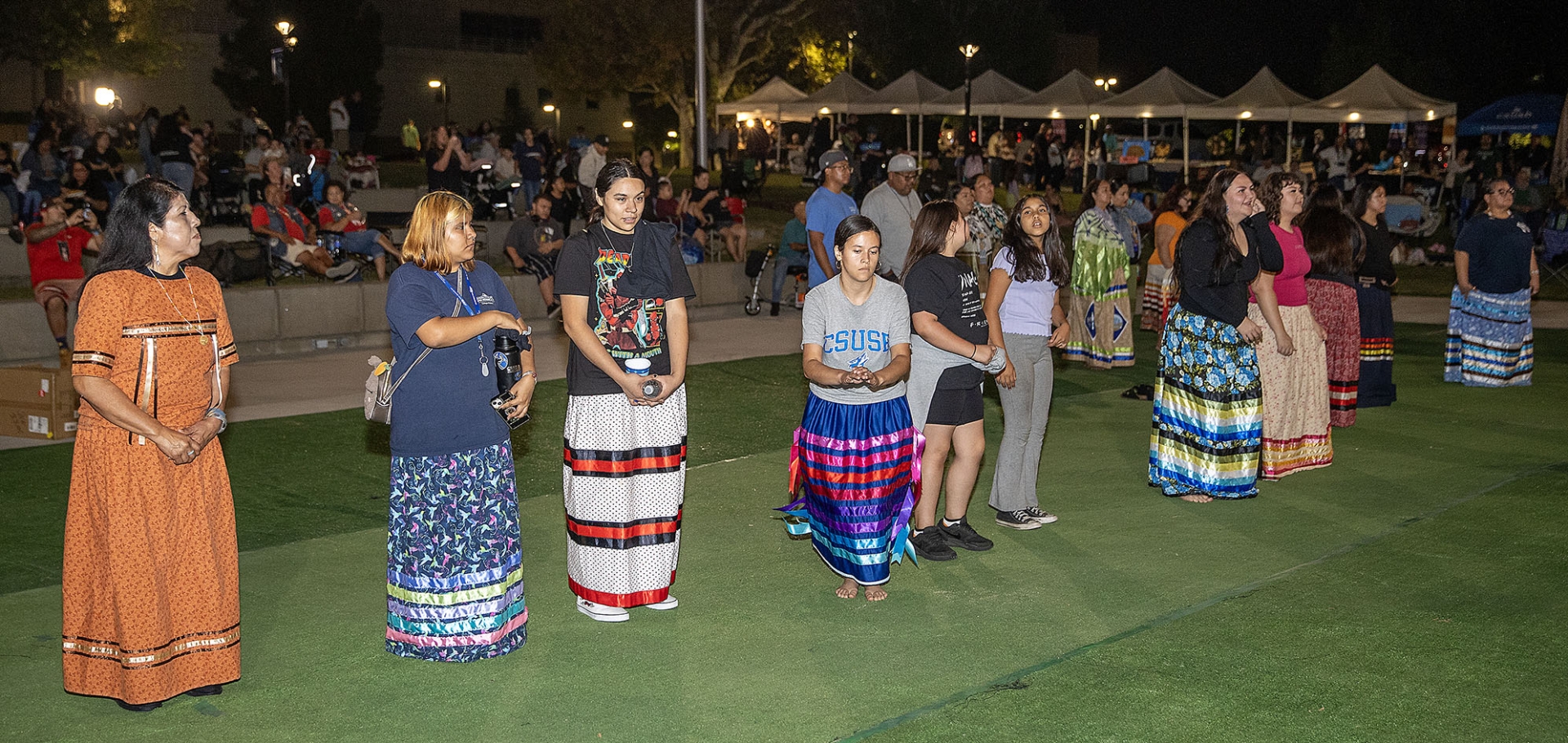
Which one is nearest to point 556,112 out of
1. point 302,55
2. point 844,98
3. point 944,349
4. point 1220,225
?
point 302,55

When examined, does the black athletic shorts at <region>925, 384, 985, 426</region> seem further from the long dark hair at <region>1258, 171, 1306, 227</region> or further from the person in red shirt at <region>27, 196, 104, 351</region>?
the person in red shirt at <region>27, 196, 104, 351</region>

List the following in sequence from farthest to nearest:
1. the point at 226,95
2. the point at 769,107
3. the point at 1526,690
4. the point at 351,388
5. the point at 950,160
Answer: the point at 226,95
the point at 769,107
the point at 950,160
the point at 351,388
the point at 1526,690

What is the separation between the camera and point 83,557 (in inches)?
173

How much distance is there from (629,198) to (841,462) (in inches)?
52.9

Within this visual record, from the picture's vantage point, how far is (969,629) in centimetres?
536

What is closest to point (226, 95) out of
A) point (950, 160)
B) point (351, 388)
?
point (950, 160)

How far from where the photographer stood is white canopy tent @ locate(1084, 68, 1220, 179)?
1128 inches

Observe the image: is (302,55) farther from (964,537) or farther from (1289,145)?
(964,537)

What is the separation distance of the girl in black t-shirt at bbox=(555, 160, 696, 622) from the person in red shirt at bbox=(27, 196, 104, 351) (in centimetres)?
719

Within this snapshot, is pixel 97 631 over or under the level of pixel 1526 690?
over

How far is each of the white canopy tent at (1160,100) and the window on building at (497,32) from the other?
101 ft

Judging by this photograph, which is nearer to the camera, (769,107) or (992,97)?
(992,97)

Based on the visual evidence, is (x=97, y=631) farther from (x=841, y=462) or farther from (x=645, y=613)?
(x=841, y=462)

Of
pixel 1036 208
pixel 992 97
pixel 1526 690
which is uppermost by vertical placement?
pixel 992 97
